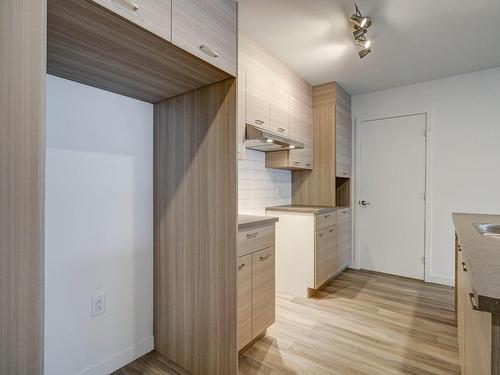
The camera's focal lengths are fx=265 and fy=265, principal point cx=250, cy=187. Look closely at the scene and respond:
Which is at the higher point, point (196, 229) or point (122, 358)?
point (196, 229)

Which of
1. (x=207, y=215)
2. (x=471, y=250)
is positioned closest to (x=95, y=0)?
(x=207, y=215)

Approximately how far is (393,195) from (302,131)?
1.53 meters

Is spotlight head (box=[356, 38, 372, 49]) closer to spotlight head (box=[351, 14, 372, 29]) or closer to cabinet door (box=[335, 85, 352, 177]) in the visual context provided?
spotlight head (box=[351, 14, 372, 29])

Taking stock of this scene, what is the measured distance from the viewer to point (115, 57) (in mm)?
1222

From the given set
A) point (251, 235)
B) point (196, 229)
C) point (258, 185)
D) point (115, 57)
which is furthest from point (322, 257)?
point (115, 57)

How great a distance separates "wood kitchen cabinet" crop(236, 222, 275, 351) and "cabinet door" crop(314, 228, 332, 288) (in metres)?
0.84

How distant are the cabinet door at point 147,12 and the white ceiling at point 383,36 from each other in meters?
0.97

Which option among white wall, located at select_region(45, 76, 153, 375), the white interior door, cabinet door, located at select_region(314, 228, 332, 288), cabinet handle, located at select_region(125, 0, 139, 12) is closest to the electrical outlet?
white wall, located at select_region(45, 76, 153, 375)

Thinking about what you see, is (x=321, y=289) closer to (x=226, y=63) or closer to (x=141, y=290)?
(x=141, y=290)

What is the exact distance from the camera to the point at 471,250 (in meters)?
0.94

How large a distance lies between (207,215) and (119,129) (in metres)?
0.80

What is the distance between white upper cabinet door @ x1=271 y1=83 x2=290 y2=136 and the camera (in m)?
2.60

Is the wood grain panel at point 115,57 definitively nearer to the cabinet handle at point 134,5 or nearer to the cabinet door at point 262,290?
the cabinet handle at point 134,5

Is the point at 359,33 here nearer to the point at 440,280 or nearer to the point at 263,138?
the point at 263,138
